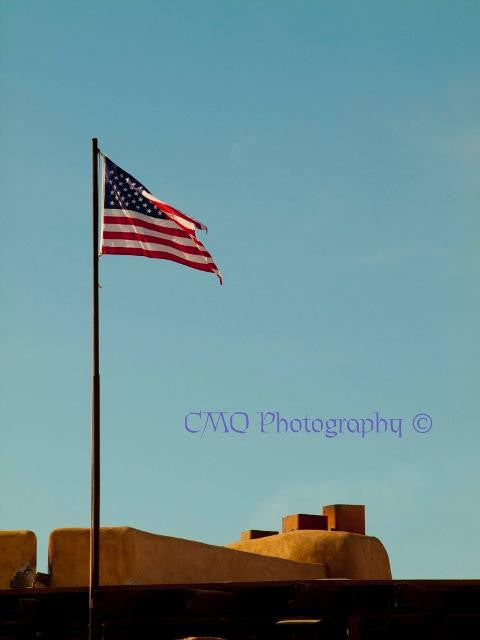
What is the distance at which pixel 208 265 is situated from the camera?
2136 centimetres

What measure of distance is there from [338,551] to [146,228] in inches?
664

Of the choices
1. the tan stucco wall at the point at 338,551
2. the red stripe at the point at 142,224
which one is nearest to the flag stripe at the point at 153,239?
the red stripe at the point at 142,224

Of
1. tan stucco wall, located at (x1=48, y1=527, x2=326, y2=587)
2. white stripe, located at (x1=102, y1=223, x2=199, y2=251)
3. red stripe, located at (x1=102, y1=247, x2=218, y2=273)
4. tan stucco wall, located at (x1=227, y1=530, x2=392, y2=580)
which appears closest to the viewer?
red stripe, located at (x1=102, y1=247, x2=218, y2=273)

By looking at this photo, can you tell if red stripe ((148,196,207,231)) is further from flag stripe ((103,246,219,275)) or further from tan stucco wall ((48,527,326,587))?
tan stucco wall ((48,527,326,587))

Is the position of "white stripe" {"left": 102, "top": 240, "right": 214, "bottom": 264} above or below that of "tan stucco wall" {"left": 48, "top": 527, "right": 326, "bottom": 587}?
above

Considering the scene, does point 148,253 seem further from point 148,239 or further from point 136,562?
point 136,562

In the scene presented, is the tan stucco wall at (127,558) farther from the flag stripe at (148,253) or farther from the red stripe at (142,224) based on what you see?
the red stripe at (142,224)

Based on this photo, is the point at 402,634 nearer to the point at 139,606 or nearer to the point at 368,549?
the point at 139,606

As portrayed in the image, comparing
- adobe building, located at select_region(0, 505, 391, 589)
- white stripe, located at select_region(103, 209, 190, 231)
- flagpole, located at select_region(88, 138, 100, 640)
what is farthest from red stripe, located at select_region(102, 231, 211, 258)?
adobe building, located at select_region(0, 505, 391, 589)

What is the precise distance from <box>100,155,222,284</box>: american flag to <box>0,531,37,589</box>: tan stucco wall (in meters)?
8.22

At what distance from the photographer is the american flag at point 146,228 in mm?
20969

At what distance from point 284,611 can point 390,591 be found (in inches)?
71.9

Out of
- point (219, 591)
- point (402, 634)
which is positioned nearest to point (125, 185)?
point (219, 591)

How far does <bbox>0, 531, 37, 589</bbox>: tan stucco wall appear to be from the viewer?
86.1 ft
